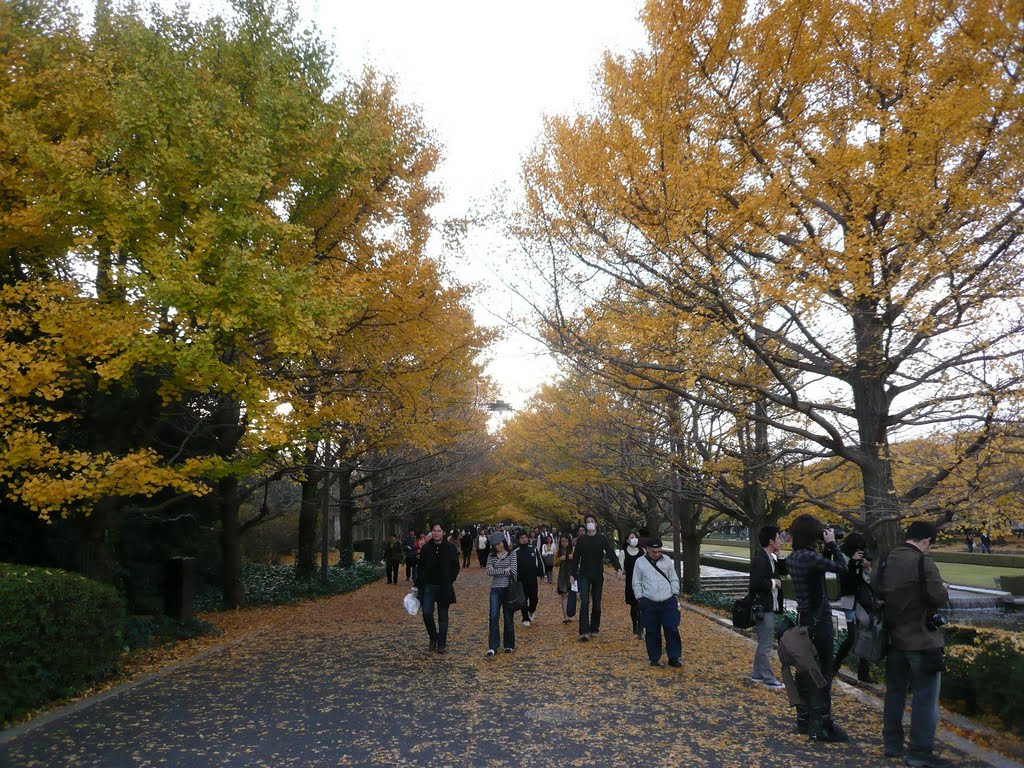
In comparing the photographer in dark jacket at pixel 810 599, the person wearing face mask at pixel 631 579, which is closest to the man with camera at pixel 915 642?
the photographer in dark jacket at pixel 810 599

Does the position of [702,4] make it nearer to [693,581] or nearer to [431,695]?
[431,695]

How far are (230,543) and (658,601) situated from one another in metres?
10.6

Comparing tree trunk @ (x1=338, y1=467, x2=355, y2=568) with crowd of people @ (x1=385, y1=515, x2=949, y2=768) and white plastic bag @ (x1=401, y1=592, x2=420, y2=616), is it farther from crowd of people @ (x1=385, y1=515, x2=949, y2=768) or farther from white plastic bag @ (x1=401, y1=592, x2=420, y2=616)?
white plastic bag @ (x1=401, y1=592, x2=420, y2=616)

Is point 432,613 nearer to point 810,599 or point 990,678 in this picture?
point 810,599

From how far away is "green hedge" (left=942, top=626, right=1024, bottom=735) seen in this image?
525 cm

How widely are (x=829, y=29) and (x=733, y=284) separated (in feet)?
9.62

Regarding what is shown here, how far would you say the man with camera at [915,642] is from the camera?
4820mm

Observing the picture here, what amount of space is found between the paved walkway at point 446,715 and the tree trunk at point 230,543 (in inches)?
233

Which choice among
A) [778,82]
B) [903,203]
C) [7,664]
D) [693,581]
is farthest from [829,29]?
[693,581]

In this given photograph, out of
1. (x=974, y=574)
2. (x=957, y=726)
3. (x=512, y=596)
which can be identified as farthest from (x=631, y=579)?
(x=974, y=574)

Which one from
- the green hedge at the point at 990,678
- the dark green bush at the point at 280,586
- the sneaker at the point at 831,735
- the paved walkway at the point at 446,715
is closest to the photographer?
the paved walkway at the point at 446,715

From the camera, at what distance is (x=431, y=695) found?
6.86 m

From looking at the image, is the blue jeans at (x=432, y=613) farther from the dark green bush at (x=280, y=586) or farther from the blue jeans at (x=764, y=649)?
the dark green bush at (x=280, y=586)

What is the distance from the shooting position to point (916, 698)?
16.1 feet
